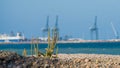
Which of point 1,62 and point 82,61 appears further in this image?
point 82,61

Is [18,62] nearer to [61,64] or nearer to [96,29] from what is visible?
[61,64]

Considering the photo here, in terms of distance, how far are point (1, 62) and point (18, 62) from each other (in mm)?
365

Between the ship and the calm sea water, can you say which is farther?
the ship

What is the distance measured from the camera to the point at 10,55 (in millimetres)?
10492

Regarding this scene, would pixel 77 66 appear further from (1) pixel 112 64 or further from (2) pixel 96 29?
(2) pixel 96 29

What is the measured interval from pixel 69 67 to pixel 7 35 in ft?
527

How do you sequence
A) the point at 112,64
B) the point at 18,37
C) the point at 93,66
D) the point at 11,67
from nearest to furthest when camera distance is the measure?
the point at 11,67 → the point at 93,66 → the point at 112,64 → the point at 18,37

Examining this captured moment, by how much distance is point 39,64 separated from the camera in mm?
10047

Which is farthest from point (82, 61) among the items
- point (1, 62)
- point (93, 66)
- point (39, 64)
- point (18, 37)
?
point (18, 37)

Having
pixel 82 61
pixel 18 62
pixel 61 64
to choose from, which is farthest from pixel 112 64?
pixel 18 62

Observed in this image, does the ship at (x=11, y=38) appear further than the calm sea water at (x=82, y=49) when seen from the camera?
Yes

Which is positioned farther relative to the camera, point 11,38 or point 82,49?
point 11,38

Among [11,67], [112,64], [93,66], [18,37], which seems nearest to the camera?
[11,67]

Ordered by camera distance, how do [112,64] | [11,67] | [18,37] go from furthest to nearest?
[18,37]
[112,64]
[11,67]
